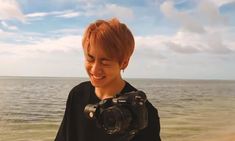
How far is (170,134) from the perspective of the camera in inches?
498

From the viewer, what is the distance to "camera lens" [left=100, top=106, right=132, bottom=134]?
1.77 meters

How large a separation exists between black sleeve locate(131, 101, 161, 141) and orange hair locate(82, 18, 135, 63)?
11.7 inches

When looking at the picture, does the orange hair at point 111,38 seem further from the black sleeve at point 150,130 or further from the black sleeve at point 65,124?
the black sleeve at point 65,124

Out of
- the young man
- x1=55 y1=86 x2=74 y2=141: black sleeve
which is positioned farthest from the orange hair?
x1=55 y1=86 x2=74 y2=141: black sleeve

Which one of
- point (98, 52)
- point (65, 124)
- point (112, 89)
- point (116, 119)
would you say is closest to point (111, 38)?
point (98, 52)

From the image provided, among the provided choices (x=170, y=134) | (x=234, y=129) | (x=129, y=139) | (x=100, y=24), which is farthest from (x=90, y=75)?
(x=234, y=129)

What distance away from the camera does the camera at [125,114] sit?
178 cm

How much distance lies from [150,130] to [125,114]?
299 mm

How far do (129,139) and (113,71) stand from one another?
14.7 inches

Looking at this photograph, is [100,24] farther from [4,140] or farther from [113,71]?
[4,140]

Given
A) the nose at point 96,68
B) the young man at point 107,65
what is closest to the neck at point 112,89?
the young man at point 107,65

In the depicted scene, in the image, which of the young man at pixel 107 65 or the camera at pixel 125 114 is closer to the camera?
the camera at pixel 125 114

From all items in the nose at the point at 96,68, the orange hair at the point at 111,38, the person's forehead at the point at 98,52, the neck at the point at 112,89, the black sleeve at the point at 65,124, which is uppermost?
the orange hair at the point at 111,38

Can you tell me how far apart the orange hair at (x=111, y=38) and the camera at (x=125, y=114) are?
261mm
